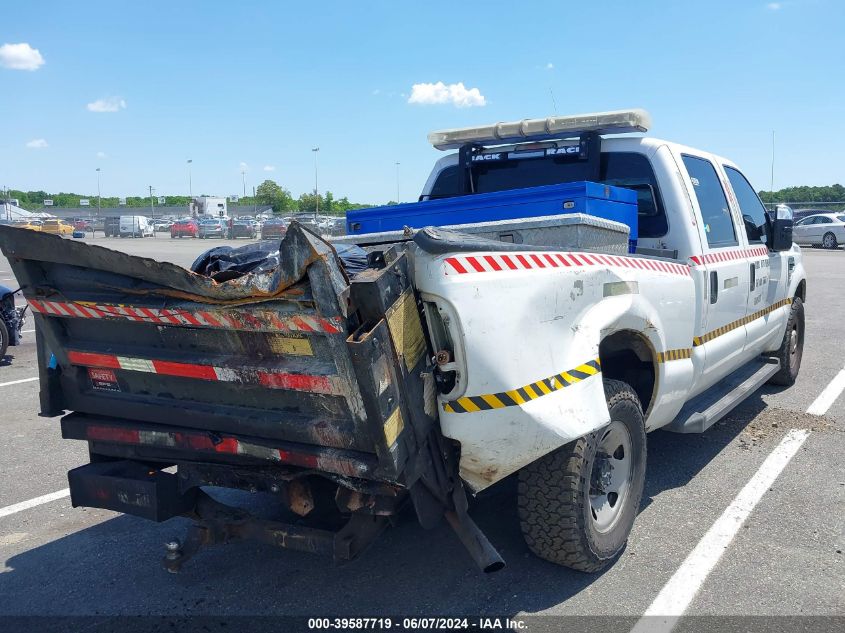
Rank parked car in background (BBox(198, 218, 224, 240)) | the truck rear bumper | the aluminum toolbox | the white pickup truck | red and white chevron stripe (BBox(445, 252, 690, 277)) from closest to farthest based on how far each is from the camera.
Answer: the white pickup truck, red and white chevron stripe (BBox(445, 252, 690, 277)), the truck rear bumper, the aluminum toolbox, parked car in background (BBox(198, 218, 224, 240))

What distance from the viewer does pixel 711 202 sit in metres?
5.18

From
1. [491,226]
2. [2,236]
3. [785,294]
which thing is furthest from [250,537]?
[785,294]

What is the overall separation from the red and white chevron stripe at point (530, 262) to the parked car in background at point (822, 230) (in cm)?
3213

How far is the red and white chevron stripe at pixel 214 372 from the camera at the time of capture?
2740 mm

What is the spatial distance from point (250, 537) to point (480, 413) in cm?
124

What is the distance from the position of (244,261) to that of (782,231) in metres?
4.69

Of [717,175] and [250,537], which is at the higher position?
[717,175]

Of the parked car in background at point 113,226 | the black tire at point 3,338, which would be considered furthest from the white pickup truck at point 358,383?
the parked car in background at point 113,226

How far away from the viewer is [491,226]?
3.76m

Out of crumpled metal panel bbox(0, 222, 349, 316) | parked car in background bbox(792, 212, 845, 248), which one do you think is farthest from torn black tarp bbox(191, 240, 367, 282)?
parked car in background bbox(792, 212, 845, 248)

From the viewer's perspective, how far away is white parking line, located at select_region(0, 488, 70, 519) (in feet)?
14.7

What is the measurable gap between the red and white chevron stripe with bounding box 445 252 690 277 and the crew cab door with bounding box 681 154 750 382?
111 centimetres

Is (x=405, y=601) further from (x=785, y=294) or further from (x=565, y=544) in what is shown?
(x=785, y=294)

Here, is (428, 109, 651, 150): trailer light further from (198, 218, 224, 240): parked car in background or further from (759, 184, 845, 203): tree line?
(759, 184, 845, 203): tree line
